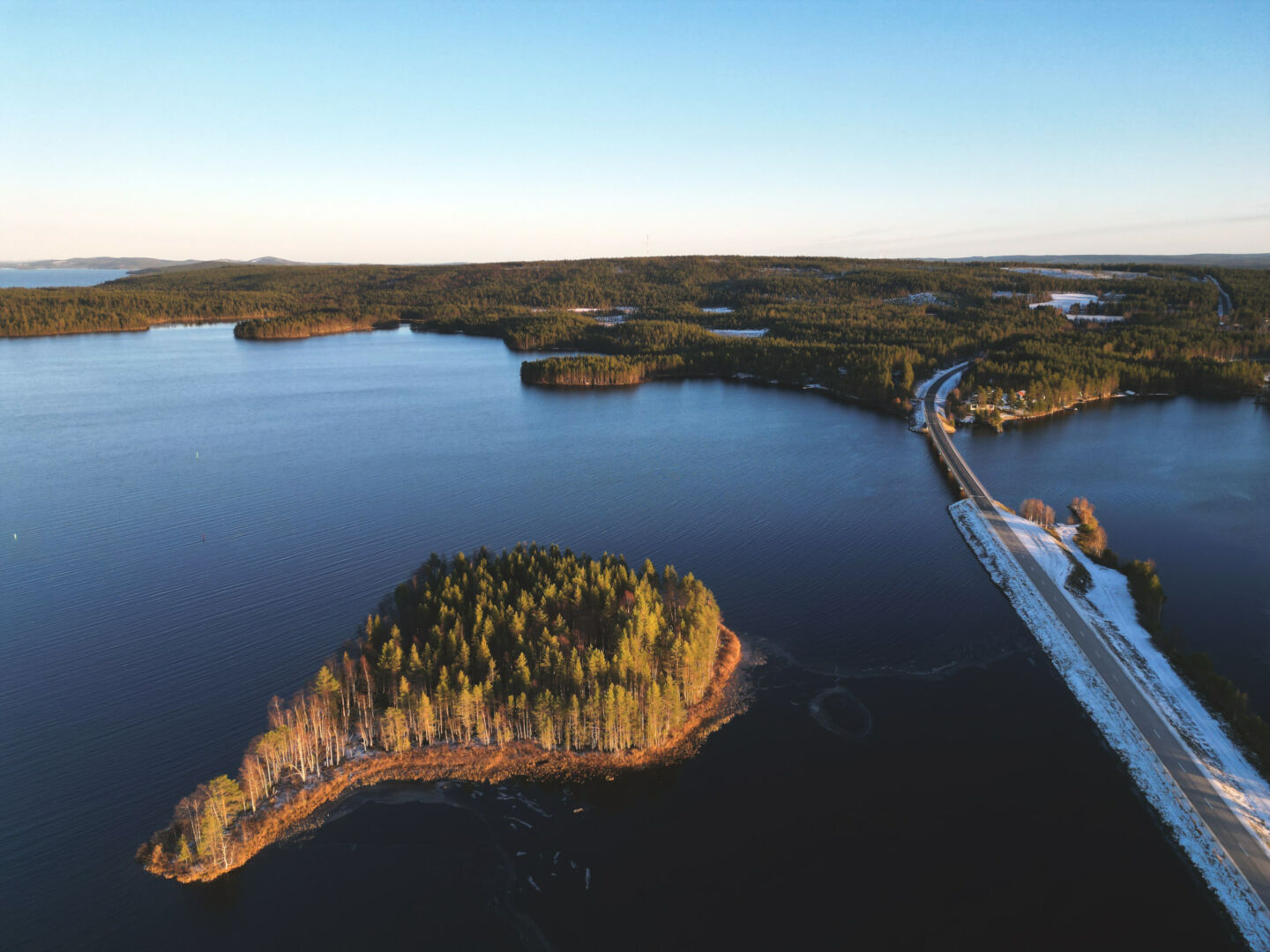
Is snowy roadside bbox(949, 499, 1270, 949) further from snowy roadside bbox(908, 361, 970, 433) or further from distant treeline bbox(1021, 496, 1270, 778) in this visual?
snowy roadside bbox(908, 361, 970, 433)

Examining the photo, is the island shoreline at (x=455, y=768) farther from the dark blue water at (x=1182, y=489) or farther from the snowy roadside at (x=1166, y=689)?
the dark blue water at (x=1182, y=489)

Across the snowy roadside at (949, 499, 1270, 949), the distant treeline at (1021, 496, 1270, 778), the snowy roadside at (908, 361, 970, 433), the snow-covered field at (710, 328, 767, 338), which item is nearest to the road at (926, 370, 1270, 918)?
the snowy roadside at (949, 499, 1270, 949)

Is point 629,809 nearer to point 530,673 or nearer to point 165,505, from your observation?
point 530,673

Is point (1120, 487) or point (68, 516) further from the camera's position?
point (1120, 487)

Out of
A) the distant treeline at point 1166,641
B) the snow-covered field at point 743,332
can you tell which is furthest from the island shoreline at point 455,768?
the snow-covered field at point 743,332

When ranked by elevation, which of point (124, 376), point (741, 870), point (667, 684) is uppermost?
point (124, 376)

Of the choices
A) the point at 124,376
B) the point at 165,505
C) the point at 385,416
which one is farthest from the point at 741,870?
the point at 124,376
